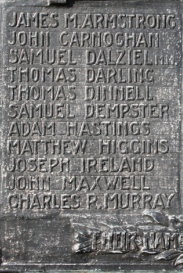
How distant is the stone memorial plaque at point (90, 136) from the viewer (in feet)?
18.6

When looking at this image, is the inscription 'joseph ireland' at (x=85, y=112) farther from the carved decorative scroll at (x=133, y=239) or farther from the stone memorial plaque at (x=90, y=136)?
the carved decorative scroll at (x=133, y=239)

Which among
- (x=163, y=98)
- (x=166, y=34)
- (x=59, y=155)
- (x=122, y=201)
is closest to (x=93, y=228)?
(x=122, y=201)

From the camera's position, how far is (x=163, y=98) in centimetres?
577

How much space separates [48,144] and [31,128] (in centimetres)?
21

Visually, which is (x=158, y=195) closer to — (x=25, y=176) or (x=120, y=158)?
(x=120, y=158)

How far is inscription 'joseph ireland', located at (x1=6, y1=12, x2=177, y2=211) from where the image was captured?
572 cm

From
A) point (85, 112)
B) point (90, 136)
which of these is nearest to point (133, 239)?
point (90, 136)

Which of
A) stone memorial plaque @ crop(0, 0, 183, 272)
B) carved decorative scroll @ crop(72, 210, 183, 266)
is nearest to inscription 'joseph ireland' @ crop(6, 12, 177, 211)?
stone memorial plaque @ crop(0, 0, 183, 272)

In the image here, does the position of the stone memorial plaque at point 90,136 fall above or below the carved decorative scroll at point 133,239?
above

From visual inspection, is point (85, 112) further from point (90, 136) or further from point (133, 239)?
point (133, 239)

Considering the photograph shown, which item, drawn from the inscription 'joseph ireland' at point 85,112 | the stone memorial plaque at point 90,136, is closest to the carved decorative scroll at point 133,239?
the stone memorial plaque at point 90,136

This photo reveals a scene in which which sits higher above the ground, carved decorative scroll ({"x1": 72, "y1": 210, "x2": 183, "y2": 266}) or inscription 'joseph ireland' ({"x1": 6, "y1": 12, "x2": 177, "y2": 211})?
inscription 'joseph ireland' ({"x1": 6, "y1": 12, "x2": 177, "y2": 211})

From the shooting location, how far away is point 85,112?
5758 millimetres

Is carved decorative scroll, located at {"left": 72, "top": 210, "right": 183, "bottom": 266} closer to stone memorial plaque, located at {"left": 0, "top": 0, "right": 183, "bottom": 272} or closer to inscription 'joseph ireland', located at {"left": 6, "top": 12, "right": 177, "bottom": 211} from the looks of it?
stone memorial plaque, located at {"left": 0, "top": 0, "right": 183, "bottom": 272}
